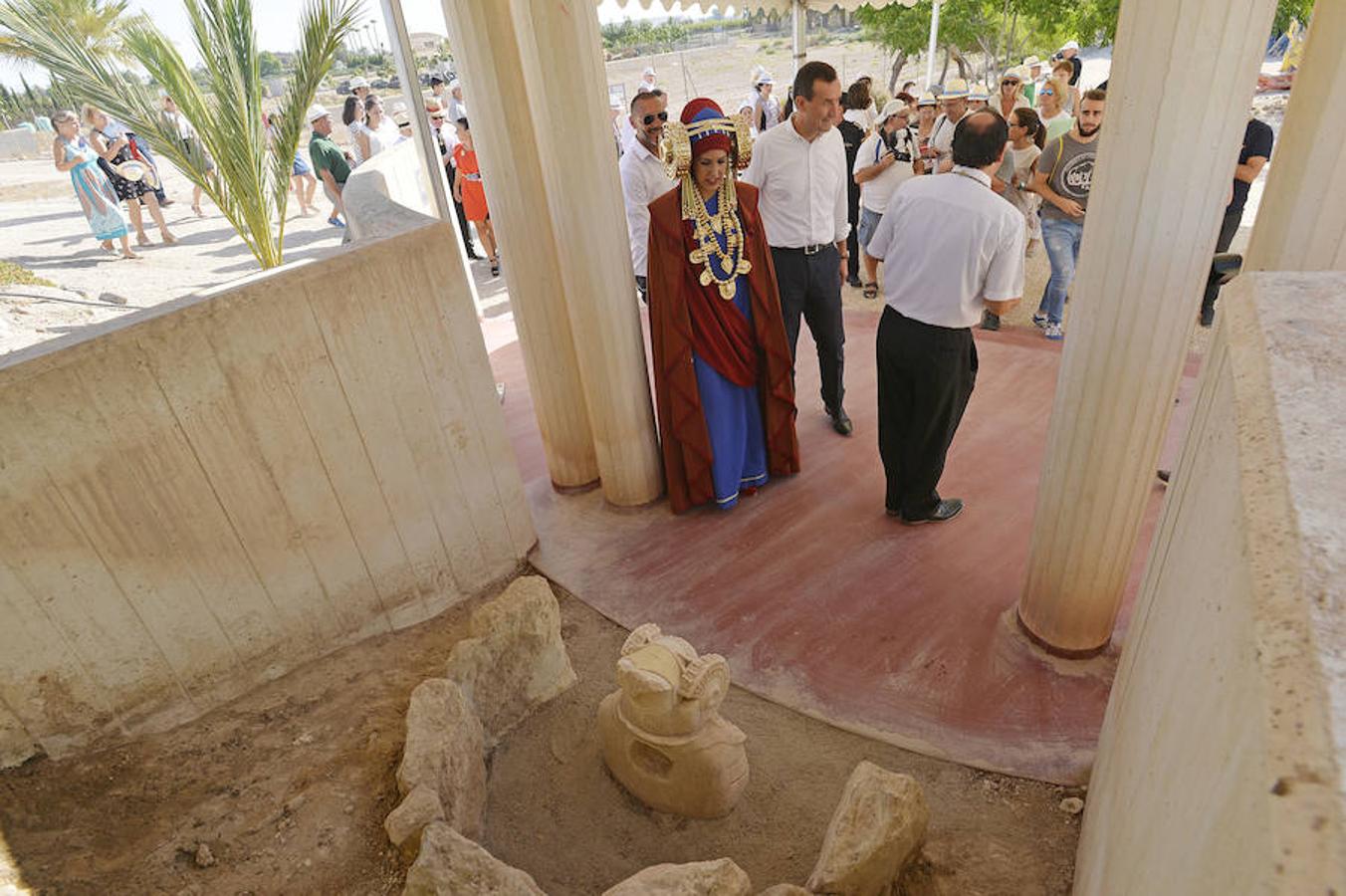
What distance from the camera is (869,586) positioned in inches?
125

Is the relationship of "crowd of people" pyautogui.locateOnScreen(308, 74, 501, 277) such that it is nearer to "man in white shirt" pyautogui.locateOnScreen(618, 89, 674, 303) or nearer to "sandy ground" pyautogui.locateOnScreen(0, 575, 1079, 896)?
"man in white shirt" pyautogui.locateOnScreen(618, 89, 674, 303)

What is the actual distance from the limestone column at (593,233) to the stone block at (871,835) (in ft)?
6.77

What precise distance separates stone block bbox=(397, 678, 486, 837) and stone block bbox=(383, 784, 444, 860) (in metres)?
0.05

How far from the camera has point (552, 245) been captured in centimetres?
351

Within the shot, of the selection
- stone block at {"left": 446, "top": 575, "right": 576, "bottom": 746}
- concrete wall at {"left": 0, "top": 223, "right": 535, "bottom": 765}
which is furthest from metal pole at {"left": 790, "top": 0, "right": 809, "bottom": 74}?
stone block at {"left": 446, "top": 575, "right": 576, "bottom": 746}

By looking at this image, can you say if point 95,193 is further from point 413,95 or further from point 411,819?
point 411,819

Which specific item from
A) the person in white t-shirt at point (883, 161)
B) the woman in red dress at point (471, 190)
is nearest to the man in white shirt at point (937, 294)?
the person in white t-shirt at point (883, 161)

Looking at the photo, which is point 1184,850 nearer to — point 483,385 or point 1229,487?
point 1229,487

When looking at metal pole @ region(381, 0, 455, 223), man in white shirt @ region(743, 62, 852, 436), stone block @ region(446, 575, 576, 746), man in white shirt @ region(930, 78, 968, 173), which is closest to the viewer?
stone block @ region(446, 575, 576, 746)

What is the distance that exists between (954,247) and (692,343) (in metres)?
1.16

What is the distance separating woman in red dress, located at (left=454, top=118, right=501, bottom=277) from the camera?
7.45 m

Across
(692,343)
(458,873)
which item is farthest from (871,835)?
(692,343)

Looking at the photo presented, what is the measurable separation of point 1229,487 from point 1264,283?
1.89ft

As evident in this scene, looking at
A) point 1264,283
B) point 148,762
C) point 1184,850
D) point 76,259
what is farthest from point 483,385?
point 76,259
